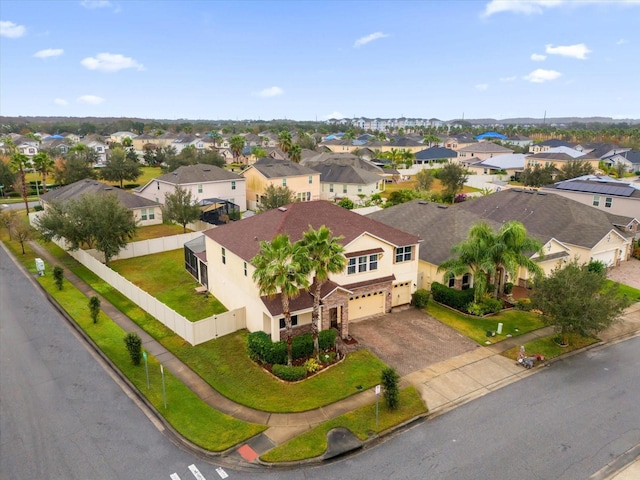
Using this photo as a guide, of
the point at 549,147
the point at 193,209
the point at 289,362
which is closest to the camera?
the point at 289,362

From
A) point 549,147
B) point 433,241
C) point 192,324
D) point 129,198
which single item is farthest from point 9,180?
point 549,147

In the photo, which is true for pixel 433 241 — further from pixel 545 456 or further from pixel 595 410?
pixel 545 456

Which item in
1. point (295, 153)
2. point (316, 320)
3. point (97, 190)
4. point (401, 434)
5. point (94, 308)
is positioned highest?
point (295, 153)

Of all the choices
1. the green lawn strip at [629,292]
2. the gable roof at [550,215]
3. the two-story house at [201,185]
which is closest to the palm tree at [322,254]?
the gable roof at [550,215]

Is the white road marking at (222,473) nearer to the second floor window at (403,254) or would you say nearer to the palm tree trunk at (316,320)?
the palm tree trunk at (316,320)

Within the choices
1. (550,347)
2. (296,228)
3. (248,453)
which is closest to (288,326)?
(248,453)

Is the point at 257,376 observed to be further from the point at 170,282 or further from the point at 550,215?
the point at 550,215

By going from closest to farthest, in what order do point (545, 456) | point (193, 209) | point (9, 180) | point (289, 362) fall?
1. point (545, 456)
2. point (289, 362)
3. point (193, 209)
4. point (9, 180)
